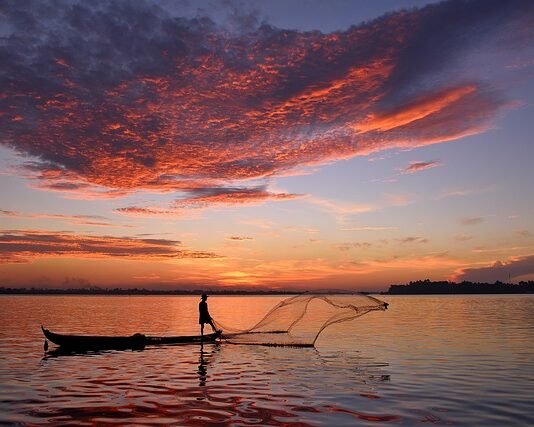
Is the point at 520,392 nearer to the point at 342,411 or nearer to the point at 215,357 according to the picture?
the point at 342,411

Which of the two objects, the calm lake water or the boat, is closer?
the calm lake water

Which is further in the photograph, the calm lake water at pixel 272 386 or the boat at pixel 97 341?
the boat at pixel 97 341

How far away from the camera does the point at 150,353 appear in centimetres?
3238

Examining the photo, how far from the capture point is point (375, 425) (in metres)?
15.0

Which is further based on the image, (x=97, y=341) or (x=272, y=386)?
(x=97, y=341)

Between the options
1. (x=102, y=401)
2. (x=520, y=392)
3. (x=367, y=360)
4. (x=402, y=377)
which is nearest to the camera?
(x=102, y=401)

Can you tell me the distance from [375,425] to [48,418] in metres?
10.4

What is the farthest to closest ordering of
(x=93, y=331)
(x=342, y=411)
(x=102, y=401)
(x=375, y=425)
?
(x=93, y=331) < (x=102, y=401) < (x=342, y=411) < (x=375, y=425)

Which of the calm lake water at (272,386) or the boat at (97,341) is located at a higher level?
the boat at (97,341)

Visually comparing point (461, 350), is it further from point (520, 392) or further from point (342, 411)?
point (342, 411)

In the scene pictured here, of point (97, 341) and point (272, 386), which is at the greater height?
point (97, 341)

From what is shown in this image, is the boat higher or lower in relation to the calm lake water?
higher

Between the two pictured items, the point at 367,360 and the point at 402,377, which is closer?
the point at 402,377

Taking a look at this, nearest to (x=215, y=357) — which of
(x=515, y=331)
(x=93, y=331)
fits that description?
(x=93, y=331)
